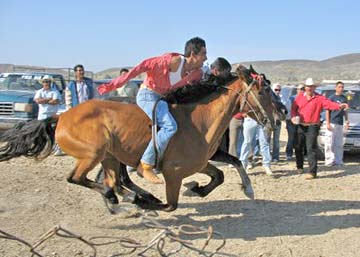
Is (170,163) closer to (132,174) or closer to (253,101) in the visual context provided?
(253,101)

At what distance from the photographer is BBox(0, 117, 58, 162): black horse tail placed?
6730 millimetres

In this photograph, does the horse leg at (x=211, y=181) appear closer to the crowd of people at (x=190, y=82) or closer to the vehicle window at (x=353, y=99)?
the crowd of people at (x=190, y=82)

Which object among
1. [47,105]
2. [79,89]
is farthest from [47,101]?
[79,89]

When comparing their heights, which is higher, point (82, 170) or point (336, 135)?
point (82, 170)

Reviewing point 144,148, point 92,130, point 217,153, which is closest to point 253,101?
point 217,153

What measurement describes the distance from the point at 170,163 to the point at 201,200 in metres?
1.98

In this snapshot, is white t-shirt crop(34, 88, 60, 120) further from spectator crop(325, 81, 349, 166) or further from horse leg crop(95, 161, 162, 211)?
spectator crop(325, 81, 349, 166)

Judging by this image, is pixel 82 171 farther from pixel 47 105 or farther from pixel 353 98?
pixel 353 98

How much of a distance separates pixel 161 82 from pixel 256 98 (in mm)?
1231

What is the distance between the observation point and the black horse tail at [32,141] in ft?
22.1

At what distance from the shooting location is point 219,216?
7.34 meters

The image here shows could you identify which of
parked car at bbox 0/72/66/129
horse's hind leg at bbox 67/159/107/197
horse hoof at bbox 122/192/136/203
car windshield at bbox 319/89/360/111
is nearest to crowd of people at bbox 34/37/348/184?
horse hoof at bbox 122/192/136/203

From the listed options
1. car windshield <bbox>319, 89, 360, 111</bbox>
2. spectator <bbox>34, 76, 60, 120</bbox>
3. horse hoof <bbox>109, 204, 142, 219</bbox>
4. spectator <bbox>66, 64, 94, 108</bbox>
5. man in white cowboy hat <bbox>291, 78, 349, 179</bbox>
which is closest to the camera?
horse hoof <bbox>109, 204, 142, 219</bbox>

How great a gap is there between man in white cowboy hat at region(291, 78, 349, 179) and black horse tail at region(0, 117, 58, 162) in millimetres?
5513
